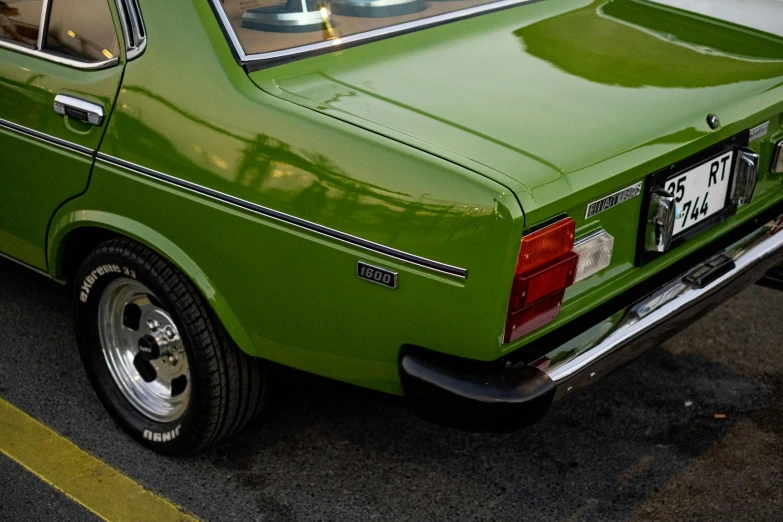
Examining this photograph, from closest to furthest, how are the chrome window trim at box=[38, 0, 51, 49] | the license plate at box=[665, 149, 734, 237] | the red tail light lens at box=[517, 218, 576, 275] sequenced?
the red tail light lens at box=[517, 218, 576, 275]
the license plate at box=[665, 149, 734, 237]
the chrome window trim at box=[38, 0, 51, 49]

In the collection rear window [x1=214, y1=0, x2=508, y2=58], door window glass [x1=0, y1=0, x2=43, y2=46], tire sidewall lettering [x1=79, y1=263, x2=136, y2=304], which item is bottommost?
tire sidewall lettering [x1=79, y1=263, x2=136, y2=304]

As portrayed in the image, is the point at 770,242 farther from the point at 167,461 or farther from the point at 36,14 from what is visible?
the point at 36,14

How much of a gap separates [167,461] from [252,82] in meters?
1.29

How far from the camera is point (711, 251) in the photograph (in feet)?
9.77

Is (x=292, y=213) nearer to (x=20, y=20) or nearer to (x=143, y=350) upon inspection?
(x=143, y=350)

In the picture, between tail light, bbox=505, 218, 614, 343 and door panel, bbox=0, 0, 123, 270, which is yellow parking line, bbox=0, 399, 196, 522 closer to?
door panel, bbox=0, 0, 123, 270

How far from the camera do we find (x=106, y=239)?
121 inches

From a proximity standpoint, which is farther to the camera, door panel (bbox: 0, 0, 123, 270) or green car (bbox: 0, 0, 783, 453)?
door panel (bbox: 0, 0, 123, 270)

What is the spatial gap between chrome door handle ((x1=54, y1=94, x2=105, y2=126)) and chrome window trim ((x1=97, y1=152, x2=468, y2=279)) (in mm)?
105

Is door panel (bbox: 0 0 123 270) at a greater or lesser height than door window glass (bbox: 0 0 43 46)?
lesser

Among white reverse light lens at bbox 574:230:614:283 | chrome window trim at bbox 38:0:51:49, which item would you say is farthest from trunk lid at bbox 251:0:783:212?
chrome window trim at bbox 38:0:51:49

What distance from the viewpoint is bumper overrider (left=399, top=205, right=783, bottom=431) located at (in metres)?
2.36

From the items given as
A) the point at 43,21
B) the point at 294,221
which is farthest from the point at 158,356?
the point at 43,21

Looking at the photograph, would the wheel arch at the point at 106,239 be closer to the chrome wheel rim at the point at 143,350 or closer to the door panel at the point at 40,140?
the door panel at the point at 40,140
